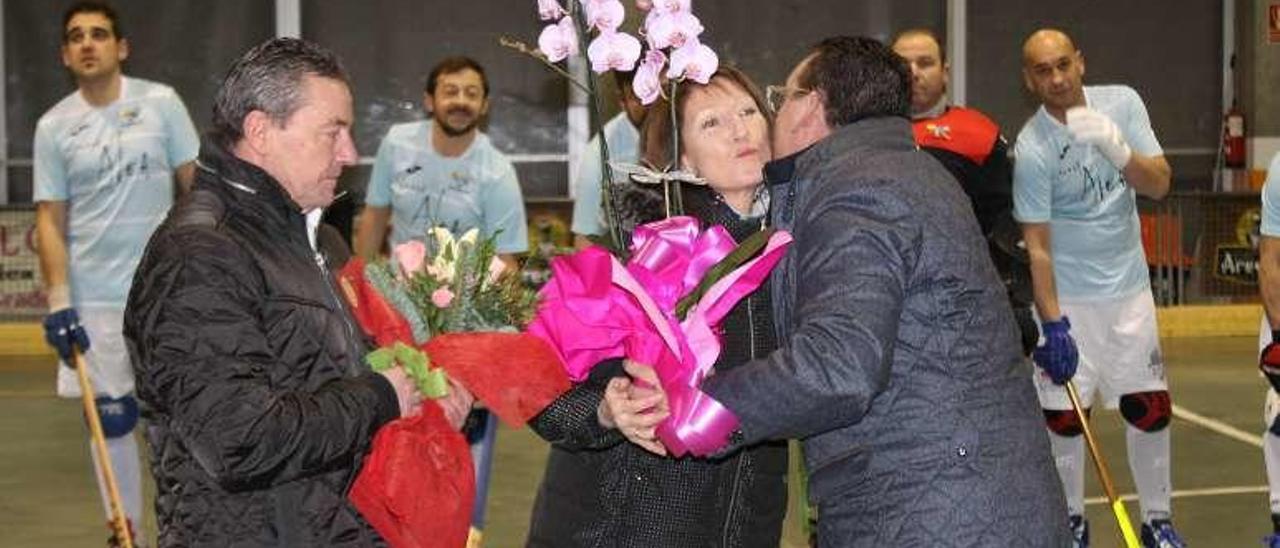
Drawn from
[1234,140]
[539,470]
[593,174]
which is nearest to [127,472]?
[593,174]

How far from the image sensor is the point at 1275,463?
262 inches

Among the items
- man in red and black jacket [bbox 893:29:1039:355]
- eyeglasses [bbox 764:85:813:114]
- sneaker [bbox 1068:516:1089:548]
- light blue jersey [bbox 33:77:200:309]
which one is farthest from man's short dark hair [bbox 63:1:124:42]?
eyeglasses [bbox 764:85:813:114]

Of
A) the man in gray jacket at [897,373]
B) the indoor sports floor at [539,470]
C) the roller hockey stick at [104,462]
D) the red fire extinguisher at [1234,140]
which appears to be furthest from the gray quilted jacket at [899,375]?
the red fire extinguisher at [1234,140]

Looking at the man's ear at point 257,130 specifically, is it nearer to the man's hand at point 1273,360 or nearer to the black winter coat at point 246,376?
the black winter coat at point 246,376

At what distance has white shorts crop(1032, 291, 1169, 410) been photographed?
718 cm

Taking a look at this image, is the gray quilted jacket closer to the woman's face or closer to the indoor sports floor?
the woman's face

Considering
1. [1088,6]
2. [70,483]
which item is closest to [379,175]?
[70,483]

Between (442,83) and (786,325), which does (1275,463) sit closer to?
(442,83)

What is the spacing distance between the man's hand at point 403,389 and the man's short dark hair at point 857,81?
0.83 metres

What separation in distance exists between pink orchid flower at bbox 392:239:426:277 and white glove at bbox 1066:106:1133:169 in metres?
3.93

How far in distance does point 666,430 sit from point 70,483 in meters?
6.05

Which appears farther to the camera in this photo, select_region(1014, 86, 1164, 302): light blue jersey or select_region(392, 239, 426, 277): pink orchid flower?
select_region(1014, 86, 1164, 302): light blue jersey

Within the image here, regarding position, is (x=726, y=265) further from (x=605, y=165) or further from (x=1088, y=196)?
(x=1088, y=196)

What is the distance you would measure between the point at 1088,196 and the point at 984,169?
1548mm
